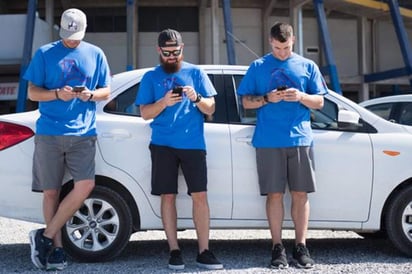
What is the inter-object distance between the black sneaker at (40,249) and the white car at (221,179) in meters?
0.28

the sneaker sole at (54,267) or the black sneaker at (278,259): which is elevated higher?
the black sneaker at (278,259)

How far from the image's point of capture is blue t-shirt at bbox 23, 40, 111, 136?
4.88 meters

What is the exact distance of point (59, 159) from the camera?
4949 mm

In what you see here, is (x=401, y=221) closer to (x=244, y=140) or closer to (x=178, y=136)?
(x=244, y=140)

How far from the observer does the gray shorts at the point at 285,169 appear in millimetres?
4984

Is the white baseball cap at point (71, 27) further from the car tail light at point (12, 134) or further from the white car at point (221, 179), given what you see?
the car tail light at point (12, 134)

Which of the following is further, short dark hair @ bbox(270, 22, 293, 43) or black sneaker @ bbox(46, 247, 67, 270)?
short dark hair @ bbox(270, 22, 293, 43)

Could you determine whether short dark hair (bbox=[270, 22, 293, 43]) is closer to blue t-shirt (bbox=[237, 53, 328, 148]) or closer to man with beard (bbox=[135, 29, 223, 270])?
blue t-shirt (bbox=[237, 53, 328, 148])

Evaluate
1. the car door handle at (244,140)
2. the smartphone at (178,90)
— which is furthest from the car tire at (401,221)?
the smartphone at (178,90)

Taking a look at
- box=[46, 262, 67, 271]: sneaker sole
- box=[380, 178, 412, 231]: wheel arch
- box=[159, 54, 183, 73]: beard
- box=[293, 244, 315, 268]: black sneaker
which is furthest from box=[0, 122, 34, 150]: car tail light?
box=[380, 178, 412, 231]: wheel arch

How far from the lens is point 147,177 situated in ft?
17.0

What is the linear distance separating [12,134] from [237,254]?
2324mm

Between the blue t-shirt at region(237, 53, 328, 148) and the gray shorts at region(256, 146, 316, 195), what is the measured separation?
2.4 inches

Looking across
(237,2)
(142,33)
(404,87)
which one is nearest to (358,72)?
(404,87)
